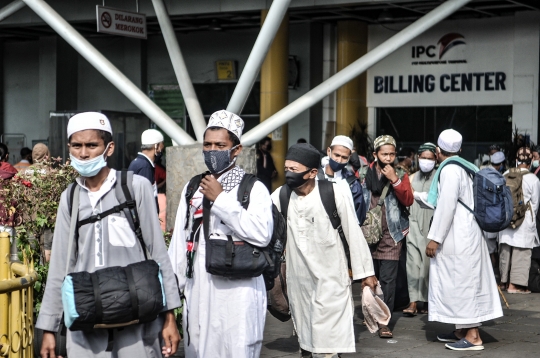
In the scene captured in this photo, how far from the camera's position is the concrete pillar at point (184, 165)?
497 inches

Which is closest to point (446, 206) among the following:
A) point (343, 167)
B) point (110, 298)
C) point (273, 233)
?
point (343, 167)

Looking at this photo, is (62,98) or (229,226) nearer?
Answer: (229,226)

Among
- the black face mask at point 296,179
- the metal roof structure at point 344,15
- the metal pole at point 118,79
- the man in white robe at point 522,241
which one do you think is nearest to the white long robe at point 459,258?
the black face mask at point 296,179

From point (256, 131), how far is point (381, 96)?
27.9ft

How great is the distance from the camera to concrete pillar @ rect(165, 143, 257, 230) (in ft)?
41.4

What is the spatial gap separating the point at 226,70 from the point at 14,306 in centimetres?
1782

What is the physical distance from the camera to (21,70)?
25250 millimetres

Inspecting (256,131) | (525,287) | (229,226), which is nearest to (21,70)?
(256,131)

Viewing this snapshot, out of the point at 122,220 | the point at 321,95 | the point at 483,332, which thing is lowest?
the point at 483,332

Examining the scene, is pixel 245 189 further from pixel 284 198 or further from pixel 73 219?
pixel 284 198

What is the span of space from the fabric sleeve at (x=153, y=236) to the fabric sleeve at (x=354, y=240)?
2.44 meters

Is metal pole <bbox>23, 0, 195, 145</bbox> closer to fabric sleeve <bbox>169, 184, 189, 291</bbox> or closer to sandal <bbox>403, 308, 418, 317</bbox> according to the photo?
sandal <bbox>403, 308, 418, 317</bbox>

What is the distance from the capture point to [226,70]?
22516mm

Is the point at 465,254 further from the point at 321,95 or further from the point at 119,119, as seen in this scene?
the point at 119,119
